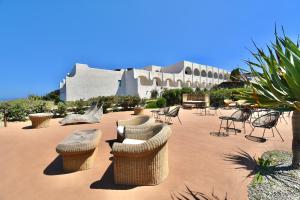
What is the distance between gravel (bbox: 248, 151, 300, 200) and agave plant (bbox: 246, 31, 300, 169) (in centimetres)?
83

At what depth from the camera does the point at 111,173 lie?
350cm

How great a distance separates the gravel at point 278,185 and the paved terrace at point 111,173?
18 centimetres

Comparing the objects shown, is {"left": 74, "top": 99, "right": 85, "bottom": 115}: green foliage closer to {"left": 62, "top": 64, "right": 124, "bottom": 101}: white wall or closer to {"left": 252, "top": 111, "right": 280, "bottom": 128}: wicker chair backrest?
{"left": 252, "top": 111, "right": 280, "bottom": 128}: wicker chair backrest

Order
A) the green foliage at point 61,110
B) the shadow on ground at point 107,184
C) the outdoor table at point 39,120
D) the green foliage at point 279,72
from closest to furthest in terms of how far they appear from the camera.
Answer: the green foliage at point 279,72
the shadow on ground at point 107,184
the outdoor table at point 39,120
the green foliage at point 61,110

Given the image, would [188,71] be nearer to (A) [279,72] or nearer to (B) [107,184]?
(A) [279,72]

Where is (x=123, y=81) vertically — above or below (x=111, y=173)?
above

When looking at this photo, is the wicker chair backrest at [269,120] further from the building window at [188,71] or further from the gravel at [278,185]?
the building window at [188,71]

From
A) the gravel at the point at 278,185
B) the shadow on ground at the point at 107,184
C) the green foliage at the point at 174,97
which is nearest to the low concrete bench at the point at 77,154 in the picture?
the shadow on ground at the point at 107,184

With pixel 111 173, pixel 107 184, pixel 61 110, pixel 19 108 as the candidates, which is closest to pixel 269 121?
pixel 111 173

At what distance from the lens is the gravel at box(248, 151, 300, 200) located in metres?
2.74

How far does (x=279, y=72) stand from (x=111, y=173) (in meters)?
3.27

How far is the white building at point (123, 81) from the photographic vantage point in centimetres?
2575

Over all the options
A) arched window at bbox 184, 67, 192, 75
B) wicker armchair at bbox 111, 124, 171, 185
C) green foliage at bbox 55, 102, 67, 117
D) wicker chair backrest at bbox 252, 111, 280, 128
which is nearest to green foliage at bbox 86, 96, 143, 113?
green foliage at bbox 55, 102, 67, 117

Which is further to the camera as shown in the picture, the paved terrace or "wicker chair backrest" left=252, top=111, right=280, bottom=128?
"wicker chair backrest" left=252, top=111, right=280, bottom=128
